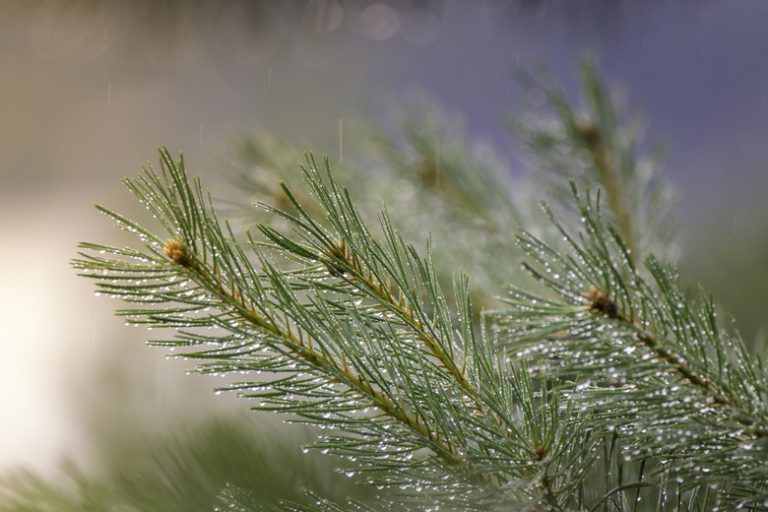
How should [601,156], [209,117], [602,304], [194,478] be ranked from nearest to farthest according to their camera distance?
[602,304], [194,478], [601,156], [209,117]

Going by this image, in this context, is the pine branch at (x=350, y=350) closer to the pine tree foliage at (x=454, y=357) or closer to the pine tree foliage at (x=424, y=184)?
the pine tree foliage at (x=454, y=357)

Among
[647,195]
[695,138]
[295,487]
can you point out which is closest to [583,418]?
[295,487]

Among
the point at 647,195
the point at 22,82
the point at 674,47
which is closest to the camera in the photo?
the point at 647,195

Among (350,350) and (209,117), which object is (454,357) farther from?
(209,117)

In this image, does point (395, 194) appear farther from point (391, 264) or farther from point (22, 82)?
point (22, 82)

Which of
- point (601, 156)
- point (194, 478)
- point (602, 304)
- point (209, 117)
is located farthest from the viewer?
point (209, 117)

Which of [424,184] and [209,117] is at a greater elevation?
[209,117]

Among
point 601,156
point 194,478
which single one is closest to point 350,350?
point 194,478

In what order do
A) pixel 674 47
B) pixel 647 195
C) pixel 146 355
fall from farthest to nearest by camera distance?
pixel 146 355 < pixel 674 47 < pixel 647 195
